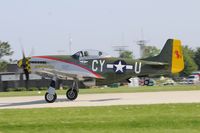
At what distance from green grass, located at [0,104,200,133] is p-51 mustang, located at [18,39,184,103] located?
800 cm

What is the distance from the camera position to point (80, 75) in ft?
77.4

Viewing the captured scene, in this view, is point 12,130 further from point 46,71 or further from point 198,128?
point 46,71

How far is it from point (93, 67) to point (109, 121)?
36.0 feet

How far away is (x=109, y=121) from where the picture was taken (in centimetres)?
1287

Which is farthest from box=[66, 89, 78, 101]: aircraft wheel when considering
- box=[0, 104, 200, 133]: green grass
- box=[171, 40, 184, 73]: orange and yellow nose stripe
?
box=[0, 104, 200, 133]: green grass

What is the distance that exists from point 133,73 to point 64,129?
475 inches

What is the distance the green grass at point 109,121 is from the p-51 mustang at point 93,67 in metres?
8.00

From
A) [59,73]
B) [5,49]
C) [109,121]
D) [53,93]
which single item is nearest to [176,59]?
[59,73]

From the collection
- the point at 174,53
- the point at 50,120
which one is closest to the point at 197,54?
the point at 174,53

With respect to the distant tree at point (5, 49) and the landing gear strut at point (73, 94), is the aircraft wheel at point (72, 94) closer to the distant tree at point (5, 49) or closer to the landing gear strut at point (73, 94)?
the landing gear strut at point (73, 94)

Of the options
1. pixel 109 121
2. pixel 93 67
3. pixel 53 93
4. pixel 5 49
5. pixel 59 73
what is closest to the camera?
pixel 109 121

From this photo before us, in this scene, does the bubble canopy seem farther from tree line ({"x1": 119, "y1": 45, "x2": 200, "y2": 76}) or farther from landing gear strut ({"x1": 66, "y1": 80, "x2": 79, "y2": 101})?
tree line ({"x1": 119, "y1": 45, "x2": 200, "y2": 76})

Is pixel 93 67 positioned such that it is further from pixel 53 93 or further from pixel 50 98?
pixel 50 98

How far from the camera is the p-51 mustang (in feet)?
77.3
